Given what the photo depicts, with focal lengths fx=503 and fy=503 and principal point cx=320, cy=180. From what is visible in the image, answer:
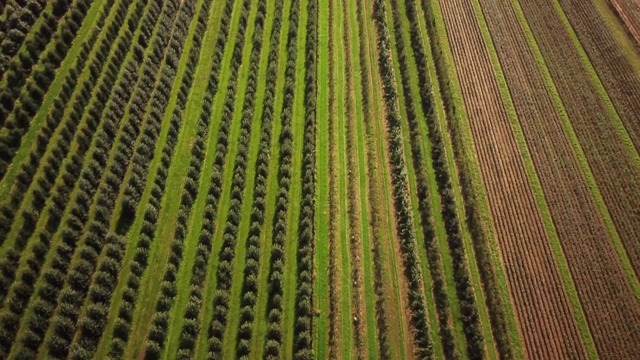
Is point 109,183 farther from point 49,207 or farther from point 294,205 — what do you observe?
point 294,205

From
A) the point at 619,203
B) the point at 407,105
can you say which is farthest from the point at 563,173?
the point at 407,105

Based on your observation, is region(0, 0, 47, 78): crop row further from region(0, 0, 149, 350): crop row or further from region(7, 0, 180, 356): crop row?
region(7, 0, 180, 356): crop row

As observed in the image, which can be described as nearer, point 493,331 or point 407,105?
point 493,331

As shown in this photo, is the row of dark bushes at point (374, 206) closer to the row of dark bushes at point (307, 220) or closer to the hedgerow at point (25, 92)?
the row of dark bushes at point (307, 220)

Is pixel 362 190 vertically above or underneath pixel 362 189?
underneath

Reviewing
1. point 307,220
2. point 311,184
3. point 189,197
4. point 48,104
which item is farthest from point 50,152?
point 307,220

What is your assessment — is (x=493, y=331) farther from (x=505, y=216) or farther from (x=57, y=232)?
(x=57, y=232)

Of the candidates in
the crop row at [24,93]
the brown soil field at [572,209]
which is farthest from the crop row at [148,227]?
the brown soil field at [572,209]
